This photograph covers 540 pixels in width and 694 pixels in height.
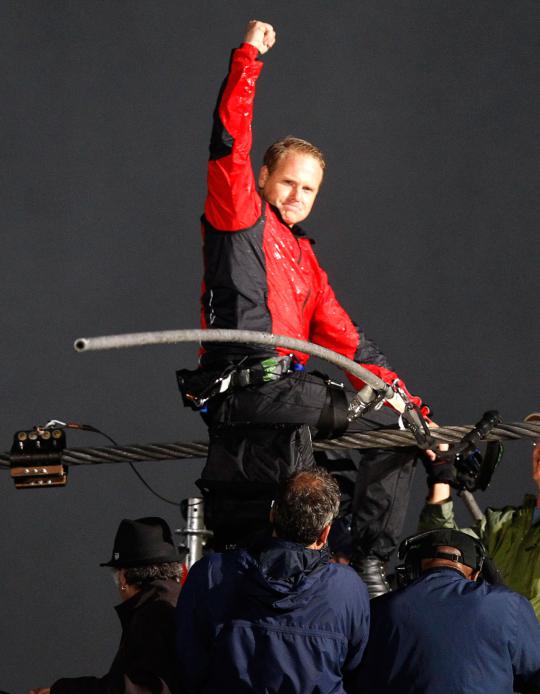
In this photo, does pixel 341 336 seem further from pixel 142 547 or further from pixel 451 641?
pixel 451 641

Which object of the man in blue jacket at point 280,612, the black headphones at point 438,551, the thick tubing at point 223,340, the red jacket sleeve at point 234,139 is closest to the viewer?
the thick tubing at point 223,340

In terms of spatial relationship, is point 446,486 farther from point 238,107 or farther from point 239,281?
point 238,107

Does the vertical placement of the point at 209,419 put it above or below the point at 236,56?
below

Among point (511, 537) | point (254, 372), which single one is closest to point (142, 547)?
point (254, 372)

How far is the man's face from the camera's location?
3.69m

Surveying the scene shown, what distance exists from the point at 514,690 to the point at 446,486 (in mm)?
1035

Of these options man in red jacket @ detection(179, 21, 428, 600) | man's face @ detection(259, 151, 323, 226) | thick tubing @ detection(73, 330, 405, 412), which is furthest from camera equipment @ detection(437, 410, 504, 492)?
man's face @ detection(259, 151, 323, 226)

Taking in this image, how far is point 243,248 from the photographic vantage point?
11.2 feet

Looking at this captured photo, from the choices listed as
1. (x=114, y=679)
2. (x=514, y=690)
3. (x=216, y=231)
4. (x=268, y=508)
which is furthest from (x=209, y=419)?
(x=514, y=690)

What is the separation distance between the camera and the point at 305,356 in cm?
365

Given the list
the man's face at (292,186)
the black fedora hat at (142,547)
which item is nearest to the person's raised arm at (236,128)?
the man's face at (292,186)

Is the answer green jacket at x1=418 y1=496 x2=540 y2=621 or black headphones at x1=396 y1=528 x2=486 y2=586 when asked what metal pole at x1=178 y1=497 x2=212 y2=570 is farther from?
black headphones at x1=396 y1=528 x2=486 y2=586

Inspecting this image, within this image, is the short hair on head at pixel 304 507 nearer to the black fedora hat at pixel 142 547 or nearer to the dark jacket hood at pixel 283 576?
the dark jacket hood at pixel 283 576

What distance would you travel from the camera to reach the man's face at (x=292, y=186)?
369 cm
